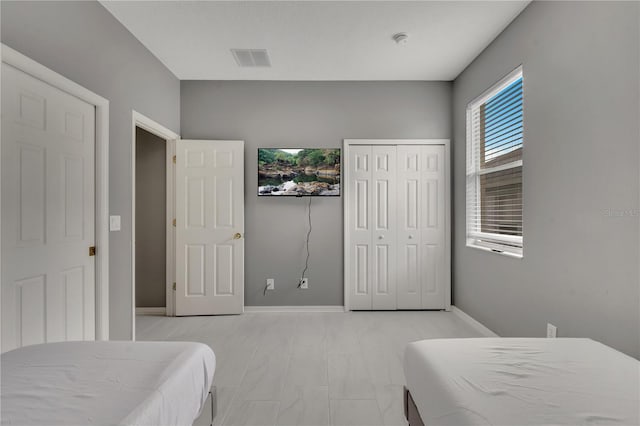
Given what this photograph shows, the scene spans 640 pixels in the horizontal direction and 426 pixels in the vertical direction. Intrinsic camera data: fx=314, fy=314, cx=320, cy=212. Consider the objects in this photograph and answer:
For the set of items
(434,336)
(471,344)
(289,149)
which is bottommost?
(434,336)

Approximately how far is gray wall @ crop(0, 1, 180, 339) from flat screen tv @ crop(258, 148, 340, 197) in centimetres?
128

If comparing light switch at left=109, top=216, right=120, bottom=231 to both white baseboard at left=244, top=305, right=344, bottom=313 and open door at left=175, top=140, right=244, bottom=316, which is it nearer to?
open door at left=175, top=140, right=244, bottom=316

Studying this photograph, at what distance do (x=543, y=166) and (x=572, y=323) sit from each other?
107 cm

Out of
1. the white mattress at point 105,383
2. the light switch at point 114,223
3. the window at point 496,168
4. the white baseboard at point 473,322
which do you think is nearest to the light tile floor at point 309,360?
the white baseboard at point 473,322

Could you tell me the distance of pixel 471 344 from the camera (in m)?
1.43

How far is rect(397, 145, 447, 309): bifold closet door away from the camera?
389 centimetres

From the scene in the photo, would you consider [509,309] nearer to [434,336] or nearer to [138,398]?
[434,336]

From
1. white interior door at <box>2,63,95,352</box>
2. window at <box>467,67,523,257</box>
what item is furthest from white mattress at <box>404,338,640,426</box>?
white interior door at <box>2,63,95,352</box>

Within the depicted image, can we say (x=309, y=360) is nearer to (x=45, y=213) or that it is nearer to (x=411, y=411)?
(x=411, y=411)

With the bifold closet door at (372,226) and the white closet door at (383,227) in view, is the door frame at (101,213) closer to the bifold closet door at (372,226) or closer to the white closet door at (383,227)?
the bifold closet door at (372,226)

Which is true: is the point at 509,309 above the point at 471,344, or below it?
below

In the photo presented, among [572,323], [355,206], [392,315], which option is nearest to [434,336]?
[392,315]

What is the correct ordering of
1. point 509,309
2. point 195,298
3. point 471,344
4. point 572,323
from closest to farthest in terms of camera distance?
1. point 471,344
2. point 572,323
3. point 509,309
4. point 195,298

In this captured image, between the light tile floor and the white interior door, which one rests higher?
the white interior door
